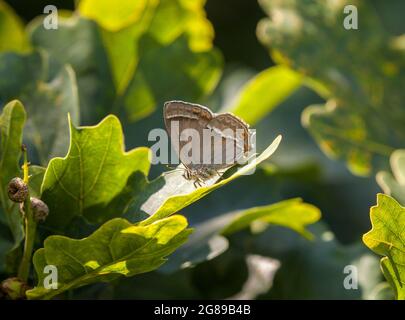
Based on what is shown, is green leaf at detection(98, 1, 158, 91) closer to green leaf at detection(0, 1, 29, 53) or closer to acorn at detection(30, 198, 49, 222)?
green leaf at detection(0, 1, 29, 53)

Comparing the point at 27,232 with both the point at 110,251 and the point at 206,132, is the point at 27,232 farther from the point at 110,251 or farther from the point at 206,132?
the point at 206,132

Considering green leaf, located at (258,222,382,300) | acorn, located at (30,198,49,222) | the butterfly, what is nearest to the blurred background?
green leaf, located at (258,222,382,300)

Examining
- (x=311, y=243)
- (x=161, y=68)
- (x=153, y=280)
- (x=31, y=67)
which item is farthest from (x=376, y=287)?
(x=31, y=67)

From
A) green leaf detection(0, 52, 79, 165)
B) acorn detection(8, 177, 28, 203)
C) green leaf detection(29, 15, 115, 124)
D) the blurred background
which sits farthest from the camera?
green leaf detection(29, 15, 115, 124)

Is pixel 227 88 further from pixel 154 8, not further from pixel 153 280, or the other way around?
pixel 153 280

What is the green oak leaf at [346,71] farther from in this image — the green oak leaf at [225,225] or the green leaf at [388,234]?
the green leaf at [388,234]

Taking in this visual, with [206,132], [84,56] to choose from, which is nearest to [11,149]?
[206,132]

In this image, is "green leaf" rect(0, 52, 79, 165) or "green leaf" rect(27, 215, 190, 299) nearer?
"green leaf" rect(27, 215, 190, 299)
